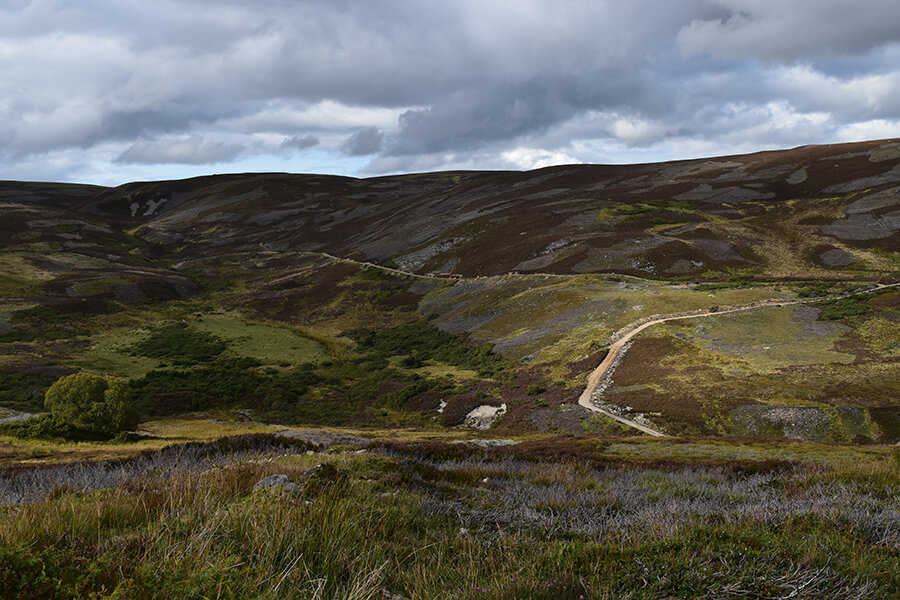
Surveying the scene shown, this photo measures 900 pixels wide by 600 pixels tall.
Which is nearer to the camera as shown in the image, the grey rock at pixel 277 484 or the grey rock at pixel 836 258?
the grey rock at pixel 277 484

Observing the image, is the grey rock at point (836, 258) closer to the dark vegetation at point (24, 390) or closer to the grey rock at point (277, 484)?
the grey rock at point (277, 484)

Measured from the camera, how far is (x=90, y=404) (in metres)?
32.7

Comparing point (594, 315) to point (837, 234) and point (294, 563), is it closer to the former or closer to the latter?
point (837, 234)

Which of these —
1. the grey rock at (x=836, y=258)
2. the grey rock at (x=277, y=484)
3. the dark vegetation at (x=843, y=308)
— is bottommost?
the dark vegetation at (x=843, y=308)

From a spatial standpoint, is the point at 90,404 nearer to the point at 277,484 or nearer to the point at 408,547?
the point at 277,484

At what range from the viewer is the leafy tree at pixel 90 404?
32188mm

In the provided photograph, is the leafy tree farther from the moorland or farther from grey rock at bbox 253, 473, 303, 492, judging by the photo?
grey rock at bbox 253, 473, 303, 492

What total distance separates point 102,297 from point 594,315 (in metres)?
76.9

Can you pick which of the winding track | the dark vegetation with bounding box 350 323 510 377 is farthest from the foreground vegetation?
the dark vegetation with bounding box 350 323 510 377

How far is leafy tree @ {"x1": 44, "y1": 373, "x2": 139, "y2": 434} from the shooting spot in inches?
1267

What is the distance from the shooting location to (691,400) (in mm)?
38406

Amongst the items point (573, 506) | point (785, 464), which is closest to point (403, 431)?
point (785, 464)

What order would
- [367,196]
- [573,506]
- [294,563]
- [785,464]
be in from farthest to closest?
1. [367,196]
2. [785,464]
3. [573,506]
4. [294,563]

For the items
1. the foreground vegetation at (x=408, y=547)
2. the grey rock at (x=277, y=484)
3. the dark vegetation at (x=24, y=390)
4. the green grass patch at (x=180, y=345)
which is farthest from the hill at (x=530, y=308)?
the grey rock at (x=277, y=484)
